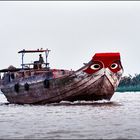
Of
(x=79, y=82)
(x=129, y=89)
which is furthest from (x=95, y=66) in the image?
(x=129, y=89)

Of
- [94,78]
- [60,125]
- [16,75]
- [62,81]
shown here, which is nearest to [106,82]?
[94,78]

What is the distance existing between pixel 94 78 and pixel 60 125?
1762 centimetres

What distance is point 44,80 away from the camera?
134 feet

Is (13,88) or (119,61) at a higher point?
(119,61)

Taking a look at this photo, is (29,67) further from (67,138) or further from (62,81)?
(67,138)

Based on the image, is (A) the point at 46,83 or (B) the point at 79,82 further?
(A) the point at 46,83

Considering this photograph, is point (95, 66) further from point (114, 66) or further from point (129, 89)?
point (129, 89)

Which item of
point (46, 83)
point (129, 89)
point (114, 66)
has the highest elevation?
point (114, 66)

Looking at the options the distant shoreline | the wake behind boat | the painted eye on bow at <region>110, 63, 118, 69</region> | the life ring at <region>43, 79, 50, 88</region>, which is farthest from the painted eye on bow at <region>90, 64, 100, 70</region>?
the distant shoreline

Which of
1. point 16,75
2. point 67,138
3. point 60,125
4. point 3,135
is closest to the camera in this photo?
point 67,138

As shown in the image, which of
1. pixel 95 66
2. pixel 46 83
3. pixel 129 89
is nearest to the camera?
pixel 95 66

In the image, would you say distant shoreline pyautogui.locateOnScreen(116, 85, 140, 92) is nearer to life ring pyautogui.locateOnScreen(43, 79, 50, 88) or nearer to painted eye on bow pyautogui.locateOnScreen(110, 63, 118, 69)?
life ring pyautogui.locateOnScreen(43, 79, 50, 88)

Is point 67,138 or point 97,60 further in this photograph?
point 97,60

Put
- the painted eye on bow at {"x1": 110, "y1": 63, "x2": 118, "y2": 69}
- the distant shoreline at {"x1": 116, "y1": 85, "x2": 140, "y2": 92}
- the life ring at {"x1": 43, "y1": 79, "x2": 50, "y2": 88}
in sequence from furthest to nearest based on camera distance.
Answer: the distant shoreline at {"x1": 116, "y1": 85, "x2": 140, "y2": 92} < the life ring at {"x1": 43, "y1": 79, "x2": 50, "y2": 88} < the painted eye on bow at {"x1": 110, "y1": 63, "x2": 118, "y2": 69}
